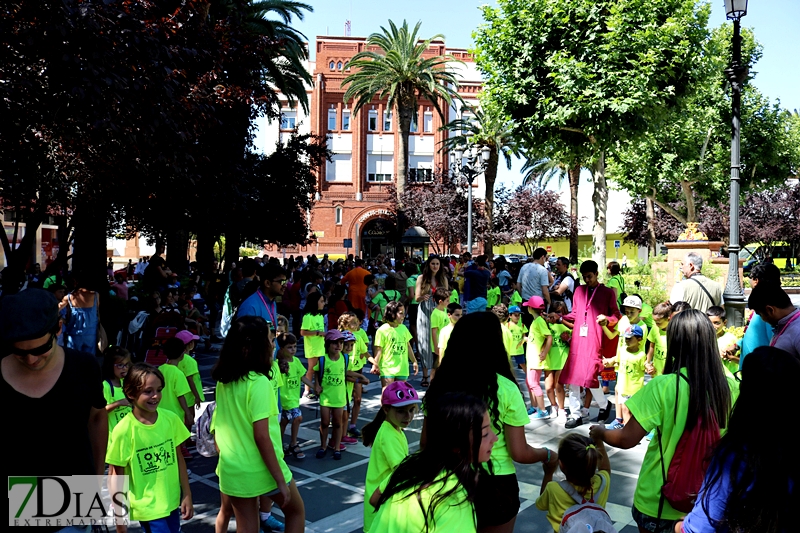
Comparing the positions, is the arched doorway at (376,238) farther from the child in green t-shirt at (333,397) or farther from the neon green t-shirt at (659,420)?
the neon green t-shirt at (659,420)

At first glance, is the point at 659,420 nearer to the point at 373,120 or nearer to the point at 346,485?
the point at 346,485

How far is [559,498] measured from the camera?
3441 mm

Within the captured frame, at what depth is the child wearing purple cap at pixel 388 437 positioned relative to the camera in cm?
325

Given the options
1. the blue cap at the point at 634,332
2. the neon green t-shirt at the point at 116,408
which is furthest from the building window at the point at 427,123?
the neon green t-shirt at the point at 116,408

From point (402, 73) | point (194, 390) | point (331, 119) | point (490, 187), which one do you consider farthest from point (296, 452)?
point (331, 119)

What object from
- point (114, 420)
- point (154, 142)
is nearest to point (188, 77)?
point (154, 142)

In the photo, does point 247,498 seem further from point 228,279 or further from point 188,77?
point 228,279

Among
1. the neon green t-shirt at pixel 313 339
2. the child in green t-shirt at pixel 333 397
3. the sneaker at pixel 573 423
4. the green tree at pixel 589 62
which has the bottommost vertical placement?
the sneaker at pixel 573 423

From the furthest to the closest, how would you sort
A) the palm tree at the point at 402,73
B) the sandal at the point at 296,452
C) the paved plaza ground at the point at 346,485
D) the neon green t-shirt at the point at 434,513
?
the palm tree at the point at 402,73 < the sandal at the point at 296,452 < the paved plaza ground at the point at 346,485 < the neon green t-shirt at the point at 434,513

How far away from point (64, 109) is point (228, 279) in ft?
29.4

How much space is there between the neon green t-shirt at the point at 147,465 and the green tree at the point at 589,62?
41.6 ft

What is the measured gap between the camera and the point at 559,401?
25.5 feet

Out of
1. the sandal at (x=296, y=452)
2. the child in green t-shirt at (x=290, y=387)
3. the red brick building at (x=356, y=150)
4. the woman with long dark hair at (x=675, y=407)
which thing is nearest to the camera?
the woman with long dark hair at (x=675, y=407)

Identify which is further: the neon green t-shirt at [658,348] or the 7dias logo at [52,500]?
the neon green t-shirt at [658,348]
